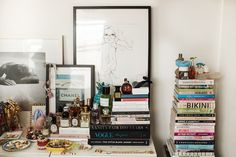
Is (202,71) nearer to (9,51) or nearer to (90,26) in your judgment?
(90,26)

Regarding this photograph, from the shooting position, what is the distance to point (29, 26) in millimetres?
1854

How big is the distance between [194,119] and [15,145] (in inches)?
41.8

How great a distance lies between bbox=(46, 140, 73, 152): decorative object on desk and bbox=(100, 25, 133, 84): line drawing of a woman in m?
0.49

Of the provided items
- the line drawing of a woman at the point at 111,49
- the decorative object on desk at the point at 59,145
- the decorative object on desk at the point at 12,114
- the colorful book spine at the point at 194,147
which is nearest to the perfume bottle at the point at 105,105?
the line drawing of a woman at the point at 111,49

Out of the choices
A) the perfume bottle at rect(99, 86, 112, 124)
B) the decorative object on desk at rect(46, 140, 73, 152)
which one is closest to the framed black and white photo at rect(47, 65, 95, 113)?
the perfume bottle at rect(99, 86, 112, 124)

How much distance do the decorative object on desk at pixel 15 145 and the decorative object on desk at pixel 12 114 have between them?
0.63ft

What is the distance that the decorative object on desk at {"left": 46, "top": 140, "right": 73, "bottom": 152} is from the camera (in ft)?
5.15

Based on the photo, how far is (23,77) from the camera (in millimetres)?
1880

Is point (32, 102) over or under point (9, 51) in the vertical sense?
under

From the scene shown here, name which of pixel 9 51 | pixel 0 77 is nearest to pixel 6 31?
pixel 9 51

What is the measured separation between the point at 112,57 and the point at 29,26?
1.96 feet

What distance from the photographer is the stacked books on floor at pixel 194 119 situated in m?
1.60

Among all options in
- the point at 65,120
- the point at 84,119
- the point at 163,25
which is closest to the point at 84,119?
the point at 84,119

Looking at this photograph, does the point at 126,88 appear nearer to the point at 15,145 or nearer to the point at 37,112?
the point at 37,112
